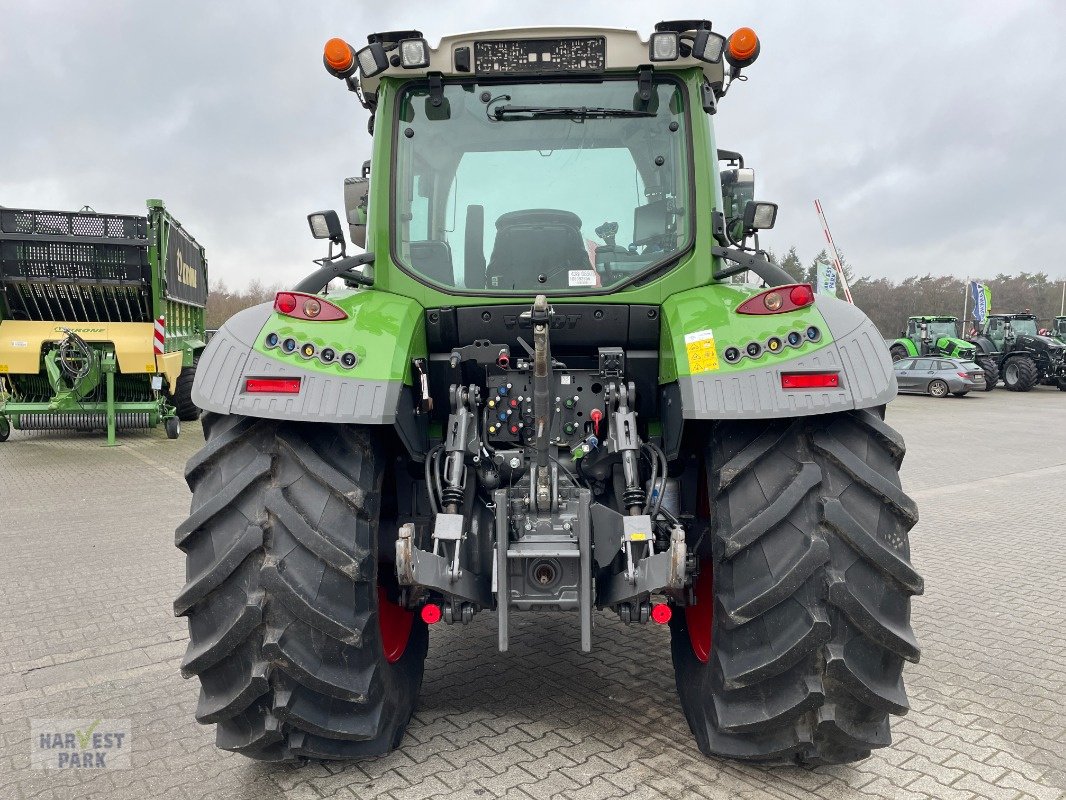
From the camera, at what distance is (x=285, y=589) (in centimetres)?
255

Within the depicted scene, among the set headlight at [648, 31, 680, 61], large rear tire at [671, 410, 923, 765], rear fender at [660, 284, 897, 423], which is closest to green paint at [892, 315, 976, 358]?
headlight at [648, 31, 680, 61]

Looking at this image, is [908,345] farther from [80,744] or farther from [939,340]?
[80,744]

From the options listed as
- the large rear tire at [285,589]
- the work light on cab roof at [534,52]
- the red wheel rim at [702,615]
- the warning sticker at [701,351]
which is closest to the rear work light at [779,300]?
the warning sticker at [701,351]

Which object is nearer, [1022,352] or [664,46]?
[664,46]

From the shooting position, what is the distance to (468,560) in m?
3.07

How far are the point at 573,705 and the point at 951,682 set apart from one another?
183 centimetres

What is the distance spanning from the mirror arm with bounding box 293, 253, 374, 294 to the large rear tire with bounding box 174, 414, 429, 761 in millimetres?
895

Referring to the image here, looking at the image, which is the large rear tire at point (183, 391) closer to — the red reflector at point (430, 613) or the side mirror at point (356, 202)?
the side mirror at point (356, 202)

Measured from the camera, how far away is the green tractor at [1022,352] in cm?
2728

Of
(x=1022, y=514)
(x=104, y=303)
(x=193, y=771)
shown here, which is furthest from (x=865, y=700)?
(x=104, y=303)

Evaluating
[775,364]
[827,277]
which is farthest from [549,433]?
[827,277]

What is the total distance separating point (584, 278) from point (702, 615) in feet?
4.66

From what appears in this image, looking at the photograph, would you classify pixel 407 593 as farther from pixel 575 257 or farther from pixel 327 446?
pixel 575 257

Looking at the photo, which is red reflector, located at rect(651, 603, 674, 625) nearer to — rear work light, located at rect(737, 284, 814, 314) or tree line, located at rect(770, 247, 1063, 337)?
rear work light, located at rect(737, 284, 814, 314)
